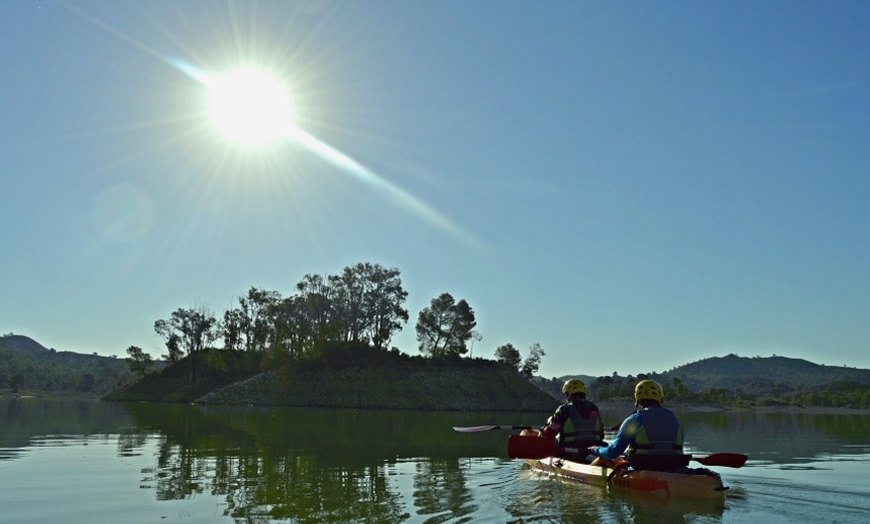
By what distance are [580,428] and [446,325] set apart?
10416 cm

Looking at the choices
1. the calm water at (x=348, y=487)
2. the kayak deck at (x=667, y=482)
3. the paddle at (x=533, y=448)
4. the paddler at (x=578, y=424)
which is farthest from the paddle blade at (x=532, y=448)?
the kayak deck at (x=667, y=482)

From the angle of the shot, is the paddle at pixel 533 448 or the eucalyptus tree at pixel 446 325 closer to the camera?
the paddle at pixel 533 448

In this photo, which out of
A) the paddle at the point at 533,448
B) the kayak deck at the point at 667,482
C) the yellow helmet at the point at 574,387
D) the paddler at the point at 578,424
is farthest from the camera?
the yellow helmet at the point at 574,387

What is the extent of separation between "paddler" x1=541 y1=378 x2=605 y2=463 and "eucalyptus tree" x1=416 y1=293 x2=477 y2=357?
102 m

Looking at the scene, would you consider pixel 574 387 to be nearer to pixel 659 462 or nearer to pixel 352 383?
pixel 659 462

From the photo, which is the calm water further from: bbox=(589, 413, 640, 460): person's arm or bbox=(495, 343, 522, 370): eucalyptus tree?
bbox=(495, 343, 522, 370): eucalyptus tree

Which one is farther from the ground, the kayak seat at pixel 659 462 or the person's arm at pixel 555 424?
the person's arm at pixel 555 424

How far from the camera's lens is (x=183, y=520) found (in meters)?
11.3

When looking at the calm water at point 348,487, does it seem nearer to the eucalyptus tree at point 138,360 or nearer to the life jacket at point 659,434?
the life jacket at point 659,434

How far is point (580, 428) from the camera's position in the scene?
1845cm

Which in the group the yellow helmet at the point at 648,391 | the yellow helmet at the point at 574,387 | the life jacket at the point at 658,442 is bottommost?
the life jacket at the point at 658,442

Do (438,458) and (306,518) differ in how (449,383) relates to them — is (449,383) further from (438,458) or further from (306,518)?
(306,518)

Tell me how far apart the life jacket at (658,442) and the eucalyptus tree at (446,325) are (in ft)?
351

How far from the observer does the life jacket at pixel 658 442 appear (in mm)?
14102
